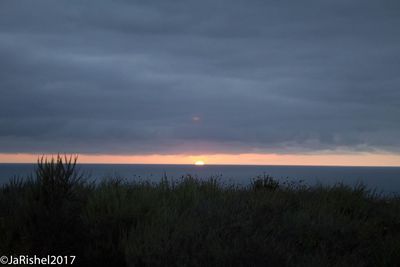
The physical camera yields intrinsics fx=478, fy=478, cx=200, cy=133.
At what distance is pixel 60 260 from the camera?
7.36m

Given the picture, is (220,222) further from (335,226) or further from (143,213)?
(335,226)

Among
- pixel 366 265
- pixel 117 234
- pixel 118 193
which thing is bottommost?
pixel 366 265

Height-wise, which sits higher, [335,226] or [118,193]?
[118,193]

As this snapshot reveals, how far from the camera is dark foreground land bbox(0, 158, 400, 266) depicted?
7.67 meters

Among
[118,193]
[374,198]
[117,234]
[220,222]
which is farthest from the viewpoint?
[374,198]

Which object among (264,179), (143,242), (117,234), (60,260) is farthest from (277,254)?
(264,179)

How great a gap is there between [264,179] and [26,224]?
9.14m

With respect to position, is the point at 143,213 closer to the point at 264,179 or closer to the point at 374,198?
the point at 264,179

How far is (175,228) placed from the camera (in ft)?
27.1

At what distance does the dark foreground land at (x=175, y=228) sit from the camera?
302 inches

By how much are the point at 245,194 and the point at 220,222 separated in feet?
12.0

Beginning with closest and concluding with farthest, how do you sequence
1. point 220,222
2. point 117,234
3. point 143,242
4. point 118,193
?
point 143,242 → point 117,234 → point 220,222 → point 118,193

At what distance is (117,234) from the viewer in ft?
27.6

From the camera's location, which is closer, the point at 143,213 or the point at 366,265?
the point at 366,265
